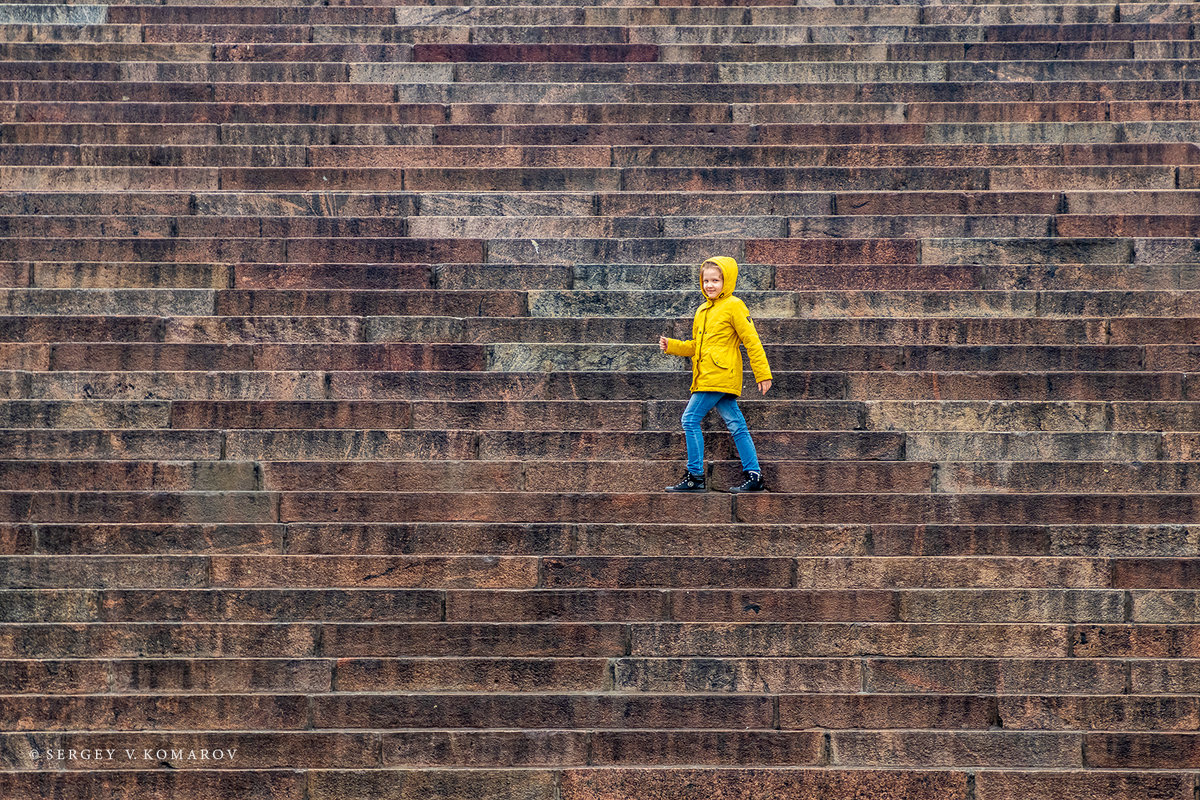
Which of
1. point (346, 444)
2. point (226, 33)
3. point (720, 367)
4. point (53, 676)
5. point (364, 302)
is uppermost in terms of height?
point (226, 33)

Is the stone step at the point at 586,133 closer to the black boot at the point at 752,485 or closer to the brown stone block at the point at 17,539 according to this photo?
the black boot at the point at 752,485

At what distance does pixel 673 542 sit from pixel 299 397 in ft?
8.46

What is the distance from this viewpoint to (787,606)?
6.54m

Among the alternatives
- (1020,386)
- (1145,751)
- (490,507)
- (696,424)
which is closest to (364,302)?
(490,507)

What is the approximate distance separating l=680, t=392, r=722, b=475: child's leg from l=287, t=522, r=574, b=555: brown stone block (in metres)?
0.79

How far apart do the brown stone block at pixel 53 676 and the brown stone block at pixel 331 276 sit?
10.2 feet

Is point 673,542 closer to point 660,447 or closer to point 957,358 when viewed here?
point 660,447

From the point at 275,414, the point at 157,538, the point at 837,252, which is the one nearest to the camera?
the point at 157,538

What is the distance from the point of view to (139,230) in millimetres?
8906

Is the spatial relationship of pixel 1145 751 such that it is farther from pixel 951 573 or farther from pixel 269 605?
pixel 269 605

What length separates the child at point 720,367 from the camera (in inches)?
276

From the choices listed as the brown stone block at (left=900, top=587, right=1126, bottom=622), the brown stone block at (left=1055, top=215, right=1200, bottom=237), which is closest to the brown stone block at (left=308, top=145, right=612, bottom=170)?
the brown stone block at (left=1055, top=215, right=1200, bottom=237)

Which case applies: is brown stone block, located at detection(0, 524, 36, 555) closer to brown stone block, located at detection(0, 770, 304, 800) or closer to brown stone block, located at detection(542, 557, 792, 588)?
brown stone block, located at detection(0, 770, 304, 800)

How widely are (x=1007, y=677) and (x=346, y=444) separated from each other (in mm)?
3902
